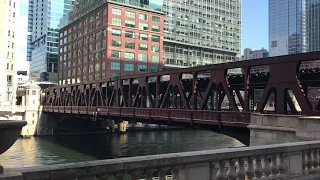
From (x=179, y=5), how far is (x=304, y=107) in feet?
415

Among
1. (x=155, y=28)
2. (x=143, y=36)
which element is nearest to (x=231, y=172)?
(x=143, y=36)

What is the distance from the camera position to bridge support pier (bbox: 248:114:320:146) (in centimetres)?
1576

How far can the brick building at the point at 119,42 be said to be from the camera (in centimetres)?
11712

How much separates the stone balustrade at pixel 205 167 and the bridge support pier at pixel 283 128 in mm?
5149

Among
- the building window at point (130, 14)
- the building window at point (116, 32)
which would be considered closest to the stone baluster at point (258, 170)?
the building window at point (116, 32)

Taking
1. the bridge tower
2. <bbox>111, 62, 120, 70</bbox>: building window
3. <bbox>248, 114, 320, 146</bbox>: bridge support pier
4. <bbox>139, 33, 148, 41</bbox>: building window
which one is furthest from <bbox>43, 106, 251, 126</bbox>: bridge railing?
<bbox>139, 33, 148, 41</bbox>: building window

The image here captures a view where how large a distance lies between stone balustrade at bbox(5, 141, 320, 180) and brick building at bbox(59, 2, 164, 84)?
10617 centimetres

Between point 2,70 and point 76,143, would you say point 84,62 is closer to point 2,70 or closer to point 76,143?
point 2,70

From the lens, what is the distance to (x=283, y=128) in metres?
18.6

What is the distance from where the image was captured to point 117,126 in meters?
98.9

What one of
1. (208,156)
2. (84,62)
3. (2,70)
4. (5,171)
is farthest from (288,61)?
(84,62)

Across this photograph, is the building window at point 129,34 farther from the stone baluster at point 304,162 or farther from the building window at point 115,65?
the stone baluster at point 304,162

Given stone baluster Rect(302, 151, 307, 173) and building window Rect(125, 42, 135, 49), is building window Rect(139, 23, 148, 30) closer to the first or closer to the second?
building window Rect(125, 42, 135, 49)

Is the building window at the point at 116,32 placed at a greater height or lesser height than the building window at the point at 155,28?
lesser
